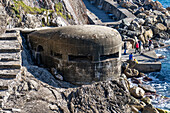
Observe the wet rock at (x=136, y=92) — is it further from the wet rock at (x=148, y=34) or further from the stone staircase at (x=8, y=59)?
the wet rock at (x=148, y=34)

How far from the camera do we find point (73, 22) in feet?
85.3

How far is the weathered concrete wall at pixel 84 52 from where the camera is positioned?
12.6m

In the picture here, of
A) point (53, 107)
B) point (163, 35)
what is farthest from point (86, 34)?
point (163, 35)

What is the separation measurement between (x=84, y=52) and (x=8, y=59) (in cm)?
426

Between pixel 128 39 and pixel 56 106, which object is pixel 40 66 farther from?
pixel 128 39

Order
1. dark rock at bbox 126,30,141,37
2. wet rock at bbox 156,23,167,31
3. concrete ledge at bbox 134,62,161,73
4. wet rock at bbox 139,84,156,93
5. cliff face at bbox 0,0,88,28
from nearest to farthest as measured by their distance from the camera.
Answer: cliff face at bbox 0,0,88,28, wet rock at bbox 139,84,156,93, concrete ledge at bbox 134,62,161,73, dark rock at bbox 126,30,141,37, wet rock at bbox 156,23,167,31

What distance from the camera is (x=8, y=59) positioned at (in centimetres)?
1248

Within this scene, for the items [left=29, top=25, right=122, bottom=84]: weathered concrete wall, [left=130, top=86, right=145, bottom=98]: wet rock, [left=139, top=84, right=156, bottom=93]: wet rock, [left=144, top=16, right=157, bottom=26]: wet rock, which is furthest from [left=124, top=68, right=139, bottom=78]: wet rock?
[left=144, top=16, right=157, bottom=26]: wet rock

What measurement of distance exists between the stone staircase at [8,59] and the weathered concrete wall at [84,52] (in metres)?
1.96

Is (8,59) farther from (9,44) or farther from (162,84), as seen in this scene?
(162,84)

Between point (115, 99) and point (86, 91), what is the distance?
5.89 ft

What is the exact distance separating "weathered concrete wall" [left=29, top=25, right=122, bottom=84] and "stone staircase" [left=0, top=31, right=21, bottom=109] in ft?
6.44

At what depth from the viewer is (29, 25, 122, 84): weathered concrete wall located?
1262 centimetres

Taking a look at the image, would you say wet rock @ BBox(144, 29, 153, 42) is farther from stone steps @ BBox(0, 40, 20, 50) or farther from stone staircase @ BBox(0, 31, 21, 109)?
stone steps @ BBox(0, 40, 20, 50)
